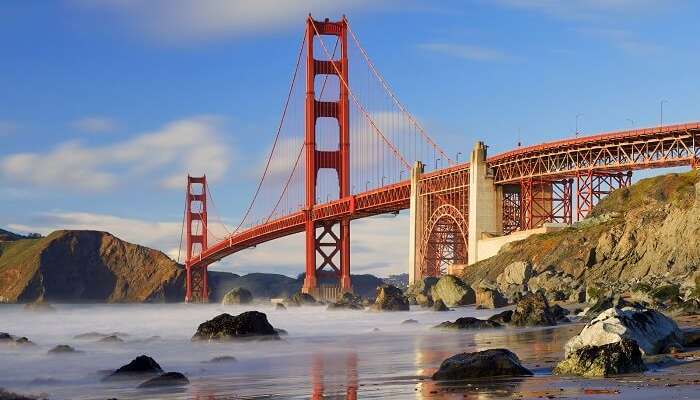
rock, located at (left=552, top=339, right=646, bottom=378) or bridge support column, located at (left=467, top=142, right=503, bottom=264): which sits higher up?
bridge support column, located at (left=467, top=142, right=503, bottom=264)

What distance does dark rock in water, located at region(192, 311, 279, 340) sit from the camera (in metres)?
25.2

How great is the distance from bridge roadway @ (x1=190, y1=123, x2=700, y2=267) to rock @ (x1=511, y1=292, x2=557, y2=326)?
3909 cm

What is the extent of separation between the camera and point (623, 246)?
55312 millimetres

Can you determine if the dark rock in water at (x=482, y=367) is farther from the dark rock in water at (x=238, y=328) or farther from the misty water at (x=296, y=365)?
the dark rock in water at (x=238, y=328)

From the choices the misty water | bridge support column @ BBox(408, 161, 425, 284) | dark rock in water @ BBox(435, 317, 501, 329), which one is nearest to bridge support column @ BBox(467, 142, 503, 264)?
bridge support column @ BBox(408, 161, 425, 284)

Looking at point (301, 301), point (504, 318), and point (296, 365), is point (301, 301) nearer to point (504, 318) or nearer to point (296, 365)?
point (504, 318)

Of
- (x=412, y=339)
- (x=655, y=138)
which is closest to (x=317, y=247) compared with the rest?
(x=655, y=138)

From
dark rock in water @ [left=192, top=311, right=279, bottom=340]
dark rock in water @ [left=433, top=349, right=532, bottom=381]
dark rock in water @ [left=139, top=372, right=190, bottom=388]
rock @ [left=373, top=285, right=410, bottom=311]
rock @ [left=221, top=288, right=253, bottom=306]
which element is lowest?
dark rock in water @ [left=139, top=372, right=190, bottom=388]

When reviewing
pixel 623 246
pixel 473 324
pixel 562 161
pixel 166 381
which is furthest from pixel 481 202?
pixel 166 381

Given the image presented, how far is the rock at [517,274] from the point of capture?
57972 mm

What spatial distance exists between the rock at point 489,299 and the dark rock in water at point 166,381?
102ft

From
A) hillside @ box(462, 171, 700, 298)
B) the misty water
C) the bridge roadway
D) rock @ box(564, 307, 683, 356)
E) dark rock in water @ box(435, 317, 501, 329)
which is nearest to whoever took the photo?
the misty water

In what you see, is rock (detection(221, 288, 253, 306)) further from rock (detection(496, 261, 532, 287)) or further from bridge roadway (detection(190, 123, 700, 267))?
rock (detection(496, 261, 532, 287))

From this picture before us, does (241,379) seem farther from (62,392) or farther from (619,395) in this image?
(619,395)
